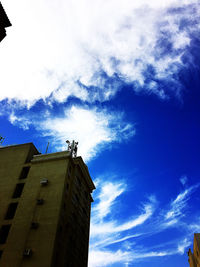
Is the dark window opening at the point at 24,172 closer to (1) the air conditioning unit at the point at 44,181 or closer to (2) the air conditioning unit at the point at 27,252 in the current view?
(1) the air conditioning unit at the point at 44,181

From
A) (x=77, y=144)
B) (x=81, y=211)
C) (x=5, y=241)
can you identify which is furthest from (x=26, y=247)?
(x=77, y=144)

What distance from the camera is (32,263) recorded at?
1155 inches

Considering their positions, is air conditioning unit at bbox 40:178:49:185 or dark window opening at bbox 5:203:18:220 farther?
air conditioning unit at bbox 40:178:49:185

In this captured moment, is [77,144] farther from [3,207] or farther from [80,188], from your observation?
[3,207]

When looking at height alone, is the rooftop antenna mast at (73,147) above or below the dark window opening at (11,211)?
above

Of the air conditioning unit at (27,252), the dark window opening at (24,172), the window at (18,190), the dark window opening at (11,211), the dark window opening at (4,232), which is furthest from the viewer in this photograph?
the dark window opening at (24,172)

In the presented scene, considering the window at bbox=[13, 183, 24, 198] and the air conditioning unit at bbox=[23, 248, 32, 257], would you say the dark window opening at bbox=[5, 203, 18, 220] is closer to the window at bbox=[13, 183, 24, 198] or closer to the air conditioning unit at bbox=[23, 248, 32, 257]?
the window at bbox=[13, 183, 24, 198]

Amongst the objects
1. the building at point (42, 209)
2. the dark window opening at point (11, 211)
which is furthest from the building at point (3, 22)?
the dark window opening at point (11, 211)

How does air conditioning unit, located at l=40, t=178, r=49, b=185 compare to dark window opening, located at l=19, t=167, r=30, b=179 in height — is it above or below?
below

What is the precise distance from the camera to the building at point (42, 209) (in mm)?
31058

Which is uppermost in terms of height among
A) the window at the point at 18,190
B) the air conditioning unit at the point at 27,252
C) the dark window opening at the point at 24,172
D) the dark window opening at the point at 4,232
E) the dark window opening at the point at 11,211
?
the dark window opening at the point at 24,172

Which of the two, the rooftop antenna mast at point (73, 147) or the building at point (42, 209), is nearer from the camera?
the building at point (42, 209)

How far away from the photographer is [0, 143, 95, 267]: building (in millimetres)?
31058

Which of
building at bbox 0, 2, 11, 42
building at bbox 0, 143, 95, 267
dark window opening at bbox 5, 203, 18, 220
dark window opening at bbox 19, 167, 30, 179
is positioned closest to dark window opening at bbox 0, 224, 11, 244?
building at bbox 0, 143, 95, 267
